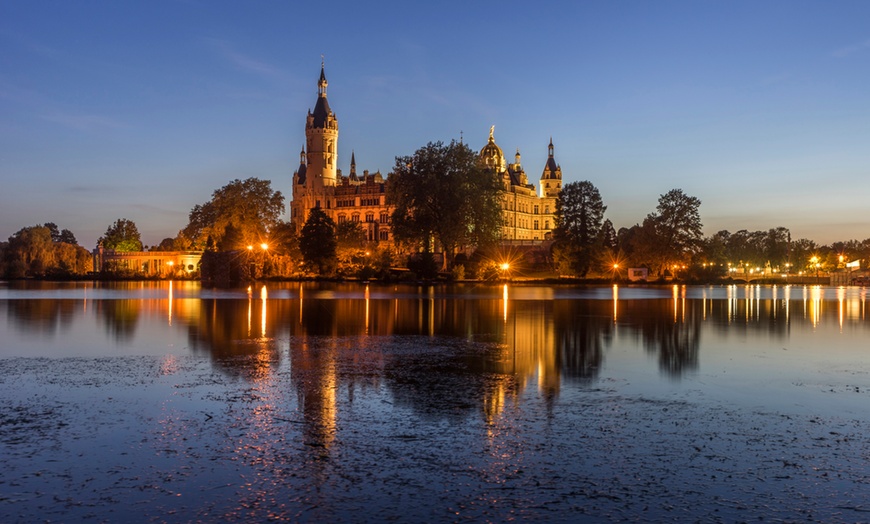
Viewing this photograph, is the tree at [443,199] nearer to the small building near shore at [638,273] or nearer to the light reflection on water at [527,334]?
the small building near shore at [638,273]

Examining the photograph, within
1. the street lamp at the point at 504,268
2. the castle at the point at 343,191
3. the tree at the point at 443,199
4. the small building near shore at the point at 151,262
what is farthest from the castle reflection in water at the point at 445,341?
the castle at the point at 343,191

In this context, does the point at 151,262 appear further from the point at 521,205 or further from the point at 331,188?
the point at 521,205

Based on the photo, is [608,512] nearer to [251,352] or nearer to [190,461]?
[190,461]

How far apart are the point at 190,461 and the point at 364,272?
3283 inches

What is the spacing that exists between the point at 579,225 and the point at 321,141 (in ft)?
293

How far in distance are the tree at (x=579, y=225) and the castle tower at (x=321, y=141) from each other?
279 feet

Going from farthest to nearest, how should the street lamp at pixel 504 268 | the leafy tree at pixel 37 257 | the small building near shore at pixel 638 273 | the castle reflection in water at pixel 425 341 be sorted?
the leafy tree at pixel 37 257 → the small building near shore at pixel 638 273 → the street lamp at pixel 504 268 → the castle reflection in water at pixel 425 341

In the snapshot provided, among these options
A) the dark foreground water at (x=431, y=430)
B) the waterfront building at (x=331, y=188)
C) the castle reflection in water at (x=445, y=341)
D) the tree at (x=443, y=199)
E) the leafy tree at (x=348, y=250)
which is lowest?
the dark foreground water at (x=431, y=430)

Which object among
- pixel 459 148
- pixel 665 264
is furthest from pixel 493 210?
pixel 665 264

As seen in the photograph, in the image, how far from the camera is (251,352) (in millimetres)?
18438

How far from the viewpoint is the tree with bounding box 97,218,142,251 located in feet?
576

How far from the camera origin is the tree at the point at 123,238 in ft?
576

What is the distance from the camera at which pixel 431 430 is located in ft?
33.2

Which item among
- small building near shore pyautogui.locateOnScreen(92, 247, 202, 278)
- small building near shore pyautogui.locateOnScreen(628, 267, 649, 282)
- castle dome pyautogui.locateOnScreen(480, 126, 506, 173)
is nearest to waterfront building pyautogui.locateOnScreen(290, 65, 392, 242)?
castle dome pyautogui.locateOnScreen(480, 126, 506, 173)
